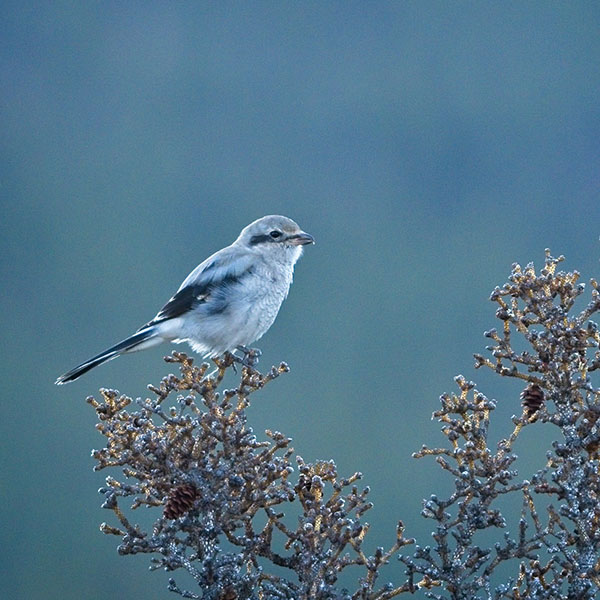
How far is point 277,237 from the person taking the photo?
143 inches

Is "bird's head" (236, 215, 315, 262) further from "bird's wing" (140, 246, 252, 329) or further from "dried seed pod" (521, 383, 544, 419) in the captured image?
"dried seed pod" (521, 383, 544, 419)

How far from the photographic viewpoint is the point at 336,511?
70.9 inches

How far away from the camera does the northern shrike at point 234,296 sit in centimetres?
342

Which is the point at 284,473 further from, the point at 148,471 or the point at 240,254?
the point at 240,254

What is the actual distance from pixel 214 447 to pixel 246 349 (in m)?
1.44

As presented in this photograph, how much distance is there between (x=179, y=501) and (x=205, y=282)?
6.28 ft

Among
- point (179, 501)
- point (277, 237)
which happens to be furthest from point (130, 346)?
point (179, 501)

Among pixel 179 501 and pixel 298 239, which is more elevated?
pixel 298 239

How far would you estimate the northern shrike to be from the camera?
135 inches

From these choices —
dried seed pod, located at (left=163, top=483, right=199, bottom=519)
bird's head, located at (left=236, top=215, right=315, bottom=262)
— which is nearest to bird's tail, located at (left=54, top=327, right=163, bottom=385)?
bird's head, located at (left=236, top=215, right=315, bottom=262)

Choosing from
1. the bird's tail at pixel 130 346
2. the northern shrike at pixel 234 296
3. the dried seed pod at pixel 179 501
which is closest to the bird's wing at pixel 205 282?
the northern shrike at pixel 234 296

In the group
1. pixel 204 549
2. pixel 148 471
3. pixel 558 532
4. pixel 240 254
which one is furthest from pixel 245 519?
pixel 240 254

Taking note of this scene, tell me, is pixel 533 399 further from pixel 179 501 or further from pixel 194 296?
pixel 194 296

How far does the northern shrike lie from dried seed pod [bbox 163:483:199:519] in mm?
1573
